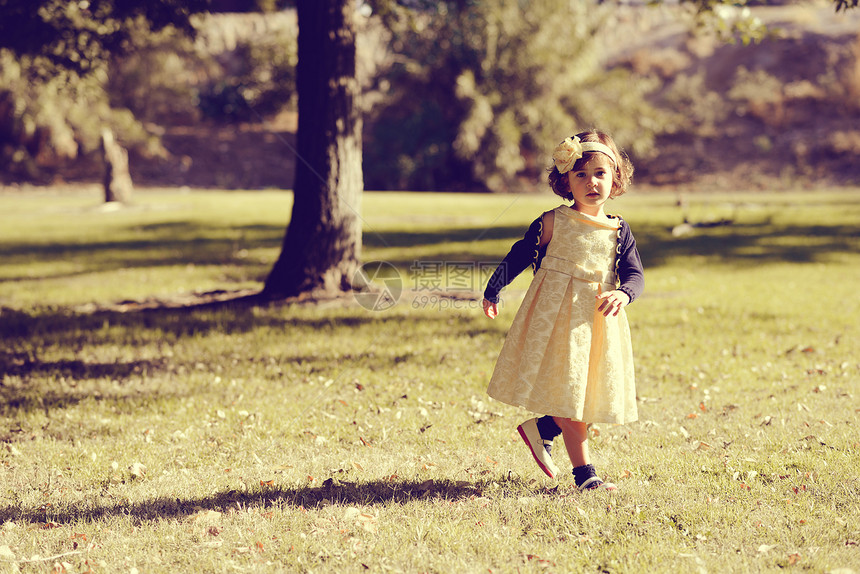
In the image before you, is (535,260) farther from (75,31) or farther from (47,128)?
(47,128)

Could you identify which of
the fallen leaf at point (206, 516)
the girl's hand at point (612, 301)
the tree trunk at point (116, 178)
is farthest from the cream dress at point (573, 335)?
the tree trunk at point (116, 178)

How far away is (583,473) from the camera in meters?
3.77

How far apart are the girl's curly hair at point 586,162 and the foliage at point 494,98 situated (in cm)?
2187

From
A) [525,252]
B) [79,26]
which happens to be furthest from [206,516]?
[79,26]

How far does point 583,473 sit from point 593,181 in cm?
145

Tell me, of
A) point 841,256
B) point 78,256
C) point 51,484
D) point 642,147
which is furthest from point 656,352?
point 642,147

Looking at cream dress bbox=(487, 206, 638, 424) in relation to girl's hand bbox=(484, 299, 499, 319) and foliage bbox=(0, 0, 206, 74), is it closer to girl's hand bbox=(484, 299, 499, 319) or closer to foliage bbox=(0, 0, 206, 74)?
girl's hand bbox=(484, 299, 499, 319)

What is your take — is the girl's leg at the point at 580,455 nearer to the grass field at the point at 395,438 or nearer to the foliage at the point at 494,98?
the grass field at the point at 395,438

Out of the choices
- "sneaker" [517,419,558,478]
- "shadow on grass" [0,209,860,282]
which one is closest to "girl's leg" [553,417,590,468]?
"sneaker" [517,419,558,478]

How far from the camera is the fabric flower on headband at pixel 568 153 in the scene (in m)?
3.59

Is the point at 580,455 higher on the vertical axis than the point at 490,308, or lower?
lower

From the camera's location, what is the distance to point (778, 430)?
15.3ft

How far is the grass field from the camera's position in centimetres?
321

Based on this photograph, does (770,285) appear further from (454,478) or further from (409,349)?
(454,478)
